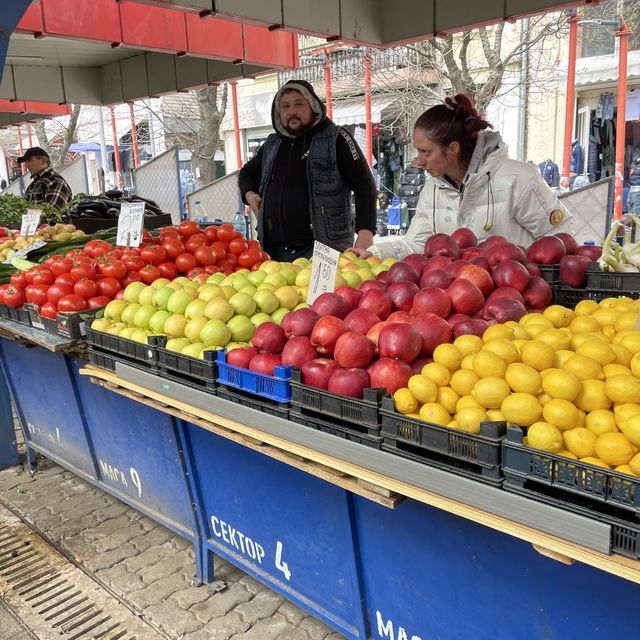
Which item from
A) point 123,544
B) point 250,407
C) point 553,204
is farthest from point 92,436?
point 553,204

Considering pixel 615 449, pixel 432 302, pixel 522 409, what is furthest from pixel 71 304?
pixel 615 449

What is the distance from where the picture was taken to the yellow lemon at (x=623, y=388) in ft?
5.14

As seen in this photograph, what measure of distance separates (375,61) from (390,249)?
17.5 meters

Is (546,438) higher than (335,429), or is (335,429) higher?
(546,438)

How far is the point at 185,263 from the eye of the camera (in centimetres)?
389

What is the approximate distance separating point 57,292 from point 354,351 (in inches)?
90.7

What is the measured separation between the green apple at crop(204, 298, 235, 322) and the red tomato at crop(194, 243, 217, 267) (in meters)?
1.26

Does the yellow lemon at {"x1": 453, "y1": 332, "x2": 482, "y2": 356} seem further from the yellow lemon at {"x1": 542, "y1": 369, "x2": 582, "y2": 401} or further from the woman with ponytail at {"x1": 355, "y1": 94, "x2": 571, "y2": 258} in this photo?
the woman with ponytail at {"x1": 355, "y1": 94, "x2": 571, "y2": 258}

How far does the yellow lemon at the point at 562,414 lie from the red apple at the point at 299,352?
2.81 feet

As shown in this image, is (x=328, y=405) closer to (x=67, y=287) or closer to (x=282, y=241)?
(x=67, y=287)

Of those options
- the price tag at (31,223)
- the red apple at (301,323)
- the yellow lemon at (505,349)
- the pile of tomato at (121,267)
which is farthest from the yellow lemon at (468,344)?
the price tag at (31,223)

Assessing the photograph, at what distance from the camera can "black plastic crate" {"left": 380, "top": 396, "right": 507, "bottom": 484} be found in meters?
1.55

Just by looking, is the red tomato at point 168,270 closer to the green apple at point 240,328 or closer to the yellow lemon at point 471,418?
the green apple at point 240,328

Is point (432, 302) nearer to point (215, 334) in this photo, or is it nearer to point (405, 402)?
point (405, 402)
